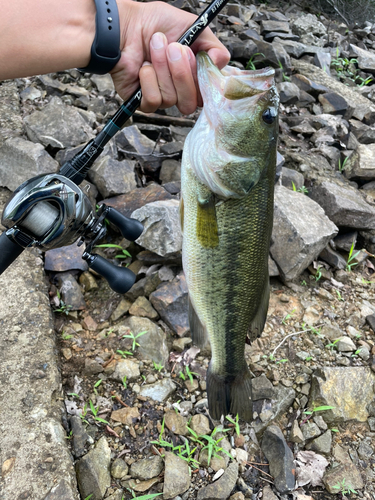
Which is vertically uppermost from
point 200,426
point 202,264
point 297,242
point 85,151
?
point 85,151

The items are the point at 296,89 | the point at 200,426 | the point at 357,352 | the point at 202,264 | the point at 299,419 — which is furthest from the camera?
the point at 296,89

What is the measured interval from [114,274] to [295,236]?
79.4 inches

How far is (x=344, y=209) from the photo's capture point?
391 centimetres

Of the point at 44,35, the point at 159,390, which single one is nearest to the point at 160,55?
the point at 44,35

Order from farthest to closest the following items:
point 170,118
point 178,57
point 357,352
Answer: point 170,118 < point 357,352 < point 178,57

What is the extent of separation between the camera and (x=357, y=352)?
10.3 feet

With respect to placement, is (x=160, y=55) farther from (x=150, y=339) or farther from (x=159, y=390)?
(x=159, y=390)

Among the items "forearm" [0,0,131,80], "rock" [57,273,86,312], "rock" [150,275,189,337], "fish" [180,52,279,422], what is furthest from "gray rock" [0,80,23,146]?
"fish" [180,52,279,422]

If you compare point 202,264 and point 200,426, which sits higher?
point 202,264

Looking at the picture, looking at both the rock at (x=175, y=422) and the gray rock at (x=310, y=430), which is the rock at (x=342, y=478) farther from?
the rock at (x=175, y=422)

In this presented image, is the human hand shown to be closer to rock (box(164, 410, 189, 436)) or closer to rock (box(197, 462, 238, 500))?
rock (box(164, 410, 189, 436))

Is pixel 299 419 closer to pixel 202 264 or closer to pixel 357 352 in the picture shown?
pixel 357 352

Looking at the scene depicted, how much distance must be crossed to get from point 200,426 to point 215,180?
5.61 feet

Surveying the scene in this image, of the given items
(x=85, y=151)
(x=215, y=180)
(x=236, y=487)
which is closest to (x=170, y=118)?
(x=85, y=151)
